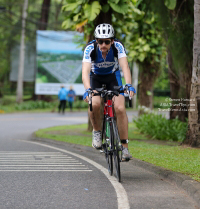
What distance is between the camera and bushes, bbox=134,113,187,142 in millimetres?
13452

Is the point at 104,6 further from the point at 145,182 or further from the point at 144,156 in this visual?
the point at 145,182

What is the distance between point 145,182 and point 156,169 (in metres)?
0.87

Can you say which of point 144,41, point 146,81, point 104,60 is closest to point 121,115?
point 104,60

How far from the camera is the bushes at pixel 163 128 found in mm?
13452

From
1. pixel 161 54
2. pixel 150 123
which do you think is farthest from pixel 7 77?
pixel 150 123

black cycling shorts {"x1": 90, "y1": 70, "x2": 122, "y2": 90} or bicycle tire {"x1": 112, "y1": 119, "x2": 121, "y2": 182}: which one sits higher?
black cycling shorts {"x1": 90, "y1": 70, "x2": 122, "y2": 90}

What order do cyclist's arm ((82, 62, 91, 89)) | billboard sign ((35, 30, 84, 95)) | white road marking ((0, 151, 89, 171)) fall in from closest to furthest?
cyclist's arm ((82, 62, 91, 89))
white road marking ((0, 151, 89, 171))
billboard sign ((35, 30, 84, 95))

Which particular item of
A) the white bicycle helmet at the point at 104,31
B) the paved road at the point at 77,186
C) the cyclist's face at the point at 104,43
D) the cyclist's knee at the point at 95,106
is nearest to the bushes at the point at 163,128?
the paved road at the point at 77,186

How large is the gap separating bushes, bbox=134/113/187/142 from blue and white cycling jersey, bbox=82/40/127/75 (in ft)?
19.3

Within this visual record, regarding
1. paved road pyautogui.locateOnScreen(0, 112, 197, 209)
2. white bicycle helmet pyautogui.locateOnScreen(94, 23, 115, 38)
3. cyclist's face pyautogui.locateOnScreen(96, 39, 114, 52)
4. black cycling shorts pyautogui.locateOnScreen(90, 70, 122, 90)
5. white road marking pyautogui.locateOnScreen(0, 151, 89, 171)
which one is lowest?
white road marking pyautogui.locateOnScreen(0, 151, 89, 171)

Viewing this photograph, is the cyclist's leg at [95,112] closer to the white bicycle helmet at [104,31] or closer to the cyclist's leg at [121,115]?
the cyclist's leg at [121,115]

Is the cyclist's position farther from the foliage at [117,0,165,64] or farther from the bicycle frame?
the foliage at [117,0,165,64]

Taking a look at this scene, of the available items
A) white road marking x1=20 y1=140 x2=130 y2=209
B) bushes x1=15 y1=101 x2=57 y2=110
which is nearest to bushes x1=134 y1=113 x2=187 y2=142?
white road marking x1=20 y1=140 x2=130 y2=209

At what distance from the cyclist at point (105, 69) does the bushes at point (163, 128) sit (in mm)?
5764
